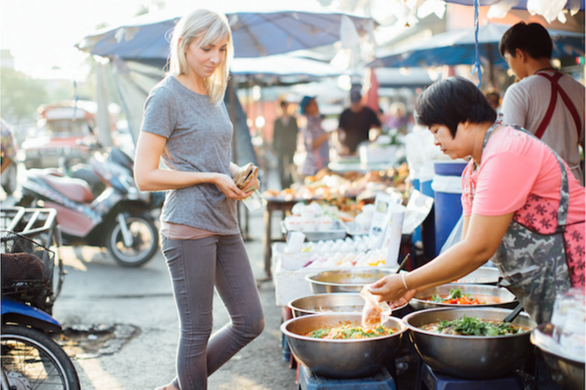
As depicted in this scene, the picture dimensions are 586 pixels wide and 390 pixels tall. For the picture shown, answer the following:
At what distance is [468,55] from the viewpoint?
9.61 metres

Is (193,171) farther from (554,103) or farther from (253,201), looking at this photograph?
(554,103)

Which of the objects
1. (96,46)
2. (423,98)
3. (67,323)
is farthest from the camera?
(96,46)

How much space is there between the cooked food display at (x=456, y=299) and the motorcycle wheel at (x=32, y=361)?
78.9 inches

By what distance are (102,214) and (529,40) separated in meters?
5.45

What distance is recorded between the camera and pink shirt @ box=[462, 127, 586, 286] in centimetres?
186

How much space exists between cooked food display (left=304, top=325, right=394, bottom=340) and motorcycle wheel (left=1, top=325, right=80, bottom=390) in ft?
4.24

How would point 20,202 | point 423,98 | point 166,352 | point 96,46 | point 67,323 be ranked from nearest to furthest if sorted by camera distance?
point 423,98 → point 166,352 → point 67,323 → point 96,46 → point 20,202

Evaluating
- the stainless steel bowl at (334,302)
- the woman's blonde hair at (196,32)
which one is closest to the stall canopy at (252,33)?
the woman's blonde hair at (196,32)

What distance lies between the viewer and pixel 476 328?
2369 mm

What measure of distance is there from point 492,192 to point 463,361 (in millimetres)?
828

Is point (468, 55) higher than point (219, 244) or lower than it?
higher

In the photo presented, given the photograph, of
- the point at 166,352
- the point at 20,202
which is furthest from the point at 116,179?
the point at 166,352

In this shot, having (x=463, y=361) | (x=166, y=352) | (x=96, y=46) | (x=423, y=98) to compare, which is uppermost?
(x=96, y=46)

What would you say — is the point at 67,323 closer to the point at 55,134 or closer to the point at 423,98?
the point at 423,98
